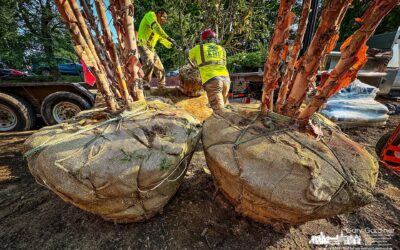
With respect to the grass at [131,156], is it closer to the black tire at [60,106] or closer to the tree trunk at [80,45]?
the tree trunk at [80,45]

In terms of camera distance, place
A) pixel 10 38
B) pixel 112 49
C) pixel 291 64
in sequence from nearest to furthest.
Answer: pixel 291 64 < pixel 112 49 < pixel 10 38

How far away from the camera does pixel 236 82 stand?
600 cm

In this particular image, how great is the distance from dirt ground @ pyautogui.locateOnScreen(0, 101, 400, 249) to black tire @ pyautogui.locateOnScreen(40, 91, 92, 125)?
2611mm

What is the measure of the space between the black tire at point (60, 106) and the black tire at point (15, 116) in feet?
1.60

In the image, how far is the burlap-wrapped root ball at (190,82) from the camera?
5062 mm

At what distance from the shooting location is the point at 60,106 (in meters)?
4.59

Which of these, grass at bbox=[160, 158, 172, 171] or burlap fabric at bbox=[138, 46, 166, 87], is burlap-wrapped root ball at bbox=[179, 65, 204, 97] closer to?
burlap fabric at bbox=[138, 46, 166, 87]

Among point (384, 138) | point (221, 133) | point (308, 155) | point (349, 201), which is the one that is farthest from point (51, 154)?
point (384, 138)

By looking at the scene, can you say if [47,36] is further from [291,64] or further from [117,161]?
[291,64]

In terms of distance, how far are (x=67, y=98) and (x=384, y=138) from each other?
6.20 metres

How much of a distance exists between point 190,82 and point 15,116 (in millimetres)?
4207

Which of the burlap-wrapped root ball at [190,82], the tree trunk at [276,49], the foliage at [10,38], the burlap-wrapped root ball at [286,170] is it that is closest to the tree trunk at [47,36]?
the foliage at [10,38]

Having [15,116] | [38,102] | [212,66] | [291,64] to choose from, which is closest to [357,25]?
[212,66]

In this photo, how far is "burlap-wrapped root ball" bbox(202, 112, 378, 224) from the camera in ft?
4.34
